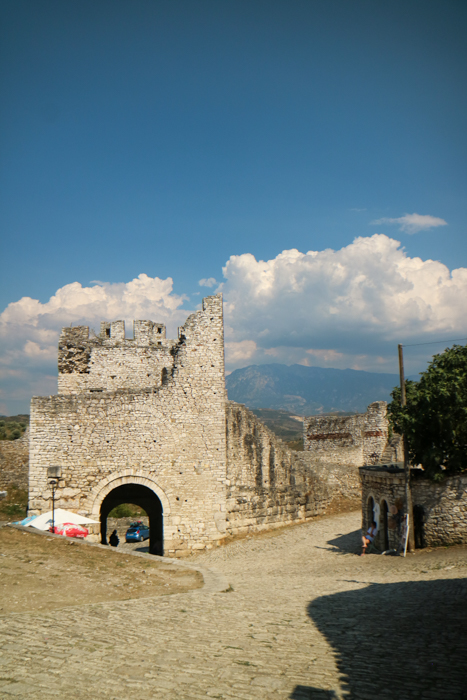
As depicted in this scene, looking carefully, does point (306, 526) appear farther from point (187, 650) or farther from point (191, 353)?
point (187, 650)

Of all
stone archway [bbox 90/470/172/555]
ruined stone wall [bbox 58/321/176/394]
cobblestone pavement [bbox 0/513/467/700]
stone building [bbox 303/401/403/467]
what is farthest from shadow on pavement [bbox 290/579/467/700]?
stone building [bbox 303/401/403/467]

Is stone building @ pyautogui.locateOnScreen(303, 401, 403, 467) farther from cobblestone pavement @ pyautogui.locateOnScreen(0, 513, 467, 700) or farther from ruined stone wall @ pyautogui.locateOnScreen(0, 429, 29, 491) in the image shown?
cobblestone pavement @ pyautogui.locateOnScreen(0, 513, 467, 700)

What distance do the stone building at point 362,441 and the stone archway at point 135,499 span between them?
13.2 m

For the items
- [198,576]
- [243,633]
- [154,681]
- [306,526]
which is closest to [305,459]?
[306,526]

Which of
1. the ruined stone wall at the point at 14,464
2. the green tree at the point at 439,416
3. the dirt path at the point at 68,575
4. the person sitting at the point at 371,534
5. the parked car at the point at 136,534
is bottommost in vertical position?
the parked car at the point at 136,534

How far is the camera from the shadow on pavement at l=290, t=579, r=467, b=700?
558cm

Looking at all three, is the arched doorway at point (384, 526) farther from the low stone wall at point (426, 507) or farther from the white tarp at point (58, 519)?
the white tarp at point (58, 519)

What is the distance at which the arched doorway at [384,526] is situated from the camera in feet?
56.7

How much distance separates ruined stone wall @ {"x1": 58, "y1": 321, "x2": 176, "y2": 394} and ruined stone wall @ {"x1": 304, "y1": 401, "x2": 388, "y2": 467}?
48.5 ft

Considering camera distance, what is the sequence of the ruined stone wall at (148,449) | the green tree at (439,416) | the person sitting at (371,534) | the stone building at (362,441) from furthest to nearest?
the stone building at (362,441) → the ruined stone wall at (148,449) → the person sitting at (371,534) → the green tree at (439,416)

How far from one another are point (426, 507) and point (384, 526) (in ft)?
6.75

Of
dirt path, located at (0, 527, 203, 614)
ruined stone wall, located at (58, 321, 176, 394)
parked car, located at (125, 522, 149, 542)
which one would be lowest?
parked car, located at (125, 522, 149, 542)

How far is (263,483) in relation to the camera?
2342 cm

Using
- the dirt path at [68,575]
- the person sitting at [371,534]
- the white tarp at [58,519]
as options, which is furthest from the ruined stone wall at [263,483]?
the dirt path at [68,575]
